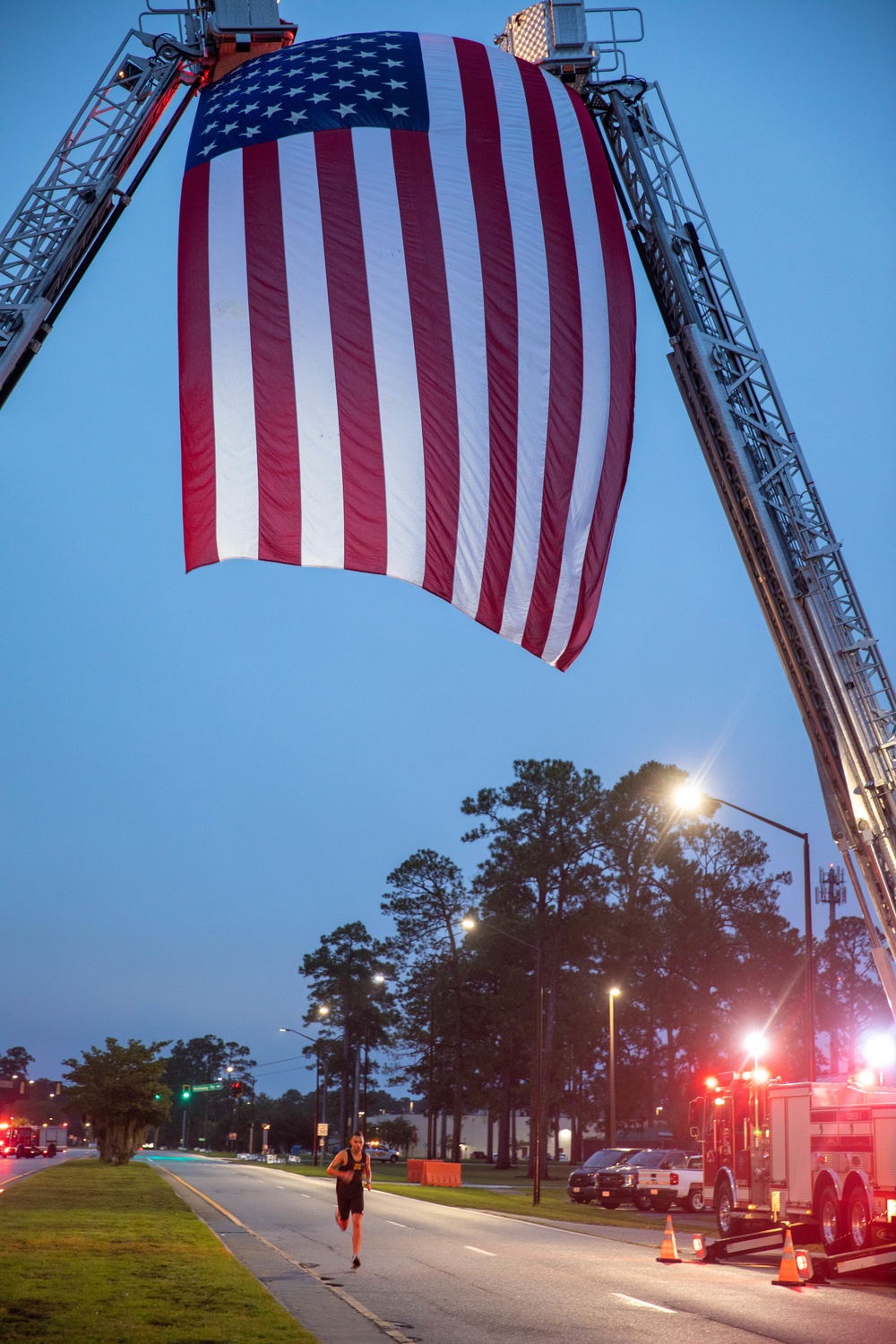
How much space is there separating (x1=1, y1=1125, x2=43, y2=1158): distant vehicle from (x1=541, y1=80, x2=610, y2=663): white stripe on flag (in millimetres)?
84971

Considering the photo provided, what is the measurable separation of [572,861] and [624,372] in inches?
2408

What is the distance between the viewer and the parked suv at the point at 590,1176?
40000 millimetres

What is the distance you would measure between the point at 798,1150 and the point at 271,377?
1578cm

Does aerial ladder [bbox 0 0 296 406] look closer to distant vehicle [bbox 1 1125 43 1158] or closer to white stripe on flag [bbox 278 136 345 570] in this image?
white stripe on flag [bbox 278 136 345 570]

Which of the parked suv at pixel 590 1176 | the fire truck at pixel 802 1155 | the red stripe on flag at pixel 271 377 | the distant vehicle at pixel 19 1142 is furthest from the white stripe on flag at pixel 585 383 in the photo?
the distant vehicle at pixel 19 1142

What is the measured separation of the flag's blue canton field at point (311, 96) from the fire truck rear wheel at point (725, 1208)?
20.4 meters

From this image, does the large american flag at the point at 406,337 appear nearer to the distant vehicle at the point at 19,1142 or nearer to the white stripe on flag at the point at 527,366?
the white stripe on flag at the point at 527,366

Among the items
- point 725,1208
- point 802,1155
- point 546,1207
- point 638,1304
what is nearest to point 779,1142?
point 802,1155

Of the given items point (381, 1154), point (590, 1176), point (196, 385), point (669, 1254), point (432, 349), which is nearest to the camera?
point (196, 385)

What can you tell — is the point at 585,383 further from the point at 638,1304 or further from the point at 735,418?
the point at 638,1304

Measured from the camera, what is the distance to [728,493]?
1423 centimetres

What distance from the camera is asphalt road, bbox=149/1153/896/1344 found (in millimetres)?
12211

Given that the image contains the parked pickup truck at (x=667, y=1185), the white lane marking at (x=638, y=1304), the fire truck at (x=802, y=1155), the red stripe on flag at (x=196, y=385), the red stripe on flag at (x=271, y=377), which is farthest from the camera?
the parked pickup truck at (x=667, y=1185)

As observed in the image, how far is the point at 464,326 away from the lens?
39.2 ft
